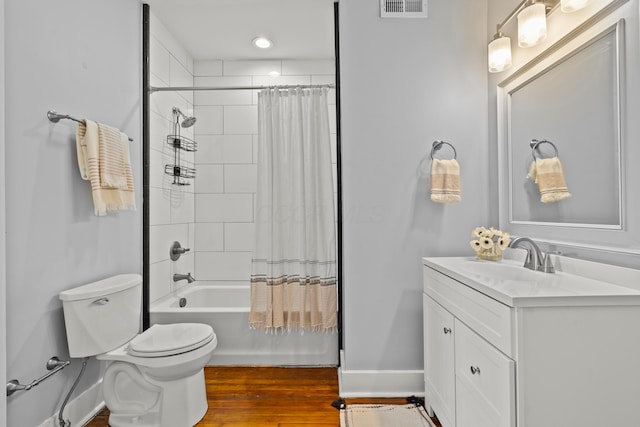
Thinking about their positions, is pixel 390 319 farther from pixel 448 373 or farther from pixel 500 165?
pixel 500 165

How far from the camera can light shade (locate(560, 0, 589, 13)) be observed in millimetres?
1382

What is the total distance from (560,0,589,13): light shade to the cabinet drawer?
117 centimetres

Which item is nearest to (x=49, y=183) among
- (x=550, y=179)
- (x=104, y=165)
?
(x=104, y=165)

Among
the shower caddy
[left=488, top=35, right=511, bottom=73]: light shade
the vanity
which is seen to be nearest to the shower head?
the shower caddy

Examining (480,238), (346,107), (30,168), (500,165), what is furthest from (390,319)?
(30,168)

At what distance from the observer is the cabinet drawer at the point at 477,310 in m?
1.09

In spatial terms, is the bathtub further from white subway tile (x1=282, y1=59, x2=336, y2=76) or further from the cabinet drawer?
white subway tile (x1=282, y1=59, x2=336, y2=76)

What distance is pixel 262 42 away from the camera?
114 inches

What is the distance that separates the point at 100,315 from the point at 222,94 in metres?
2.17

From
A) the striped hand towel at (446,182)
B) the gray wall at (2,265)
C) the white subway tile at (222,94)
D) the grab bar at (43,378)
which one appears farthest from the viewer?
the white subway tile at (222,94)

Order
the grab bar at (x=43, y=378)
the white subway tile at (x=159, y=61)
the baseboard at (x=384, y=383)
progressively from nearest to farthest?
1. the grab bar at (x=43, y=378)
2. the baseboard at (x=384, y=383)
3. the white subway tile at (x=159, y=61)

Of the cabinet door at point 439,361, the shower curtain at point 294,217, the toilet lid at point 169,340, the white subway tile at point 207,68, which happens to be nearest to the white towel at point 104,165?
the toilet lid at point 169,340

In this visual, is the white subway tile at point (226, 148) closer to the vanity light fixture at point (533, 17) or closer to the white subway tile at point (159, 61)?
the white subway tile at point (159, 61)

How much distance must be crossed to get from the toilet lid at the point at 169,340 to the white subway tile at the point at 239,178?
58.7 inches
